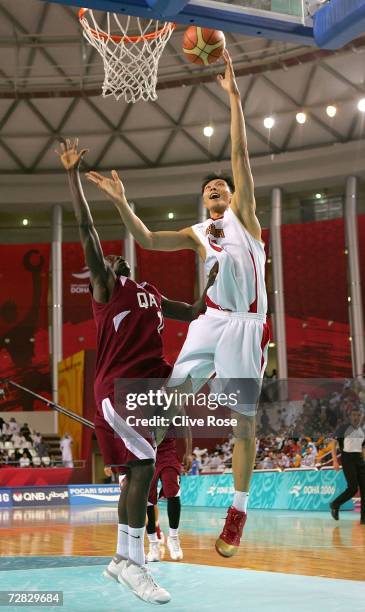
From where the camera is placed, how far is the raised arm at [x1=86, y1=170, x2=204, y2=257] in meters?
5.22

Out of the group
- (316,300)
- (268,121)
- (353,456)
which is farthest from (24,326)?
(353,456)

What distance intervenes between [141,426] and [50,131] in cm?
2704

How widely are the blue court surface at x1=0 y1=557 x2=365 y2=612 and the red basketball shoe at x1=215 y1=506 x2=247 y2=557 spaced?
0.88 meters

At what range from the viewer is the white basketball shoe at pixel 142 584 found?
5211 mm

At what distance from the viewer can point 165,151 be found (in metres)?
32.0

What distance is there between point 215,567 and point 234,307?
12.9 feet

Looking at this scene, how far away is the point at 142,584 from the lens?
5273 mm

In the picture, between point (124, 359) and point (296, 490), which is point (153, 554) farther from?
point (296, 490)

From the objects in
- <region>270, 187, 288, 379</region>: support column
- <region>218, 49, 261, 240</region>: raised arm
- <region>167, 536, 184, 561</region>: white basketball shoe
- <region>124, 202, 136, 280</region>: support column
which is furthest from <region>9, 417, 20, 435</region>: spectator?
<region>218, 49, 261, 240</region>: raised arm

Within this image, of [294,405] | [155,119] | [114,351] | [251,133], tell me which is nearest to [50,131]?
[155,119]

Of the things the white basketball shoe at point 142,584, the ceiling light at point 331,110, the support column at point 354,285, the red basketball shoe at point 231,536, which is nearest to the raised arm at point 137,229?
the red basketball shoe at point 231,536

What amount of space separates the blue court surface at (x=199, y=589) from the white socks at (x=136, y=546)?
21.9 inches
